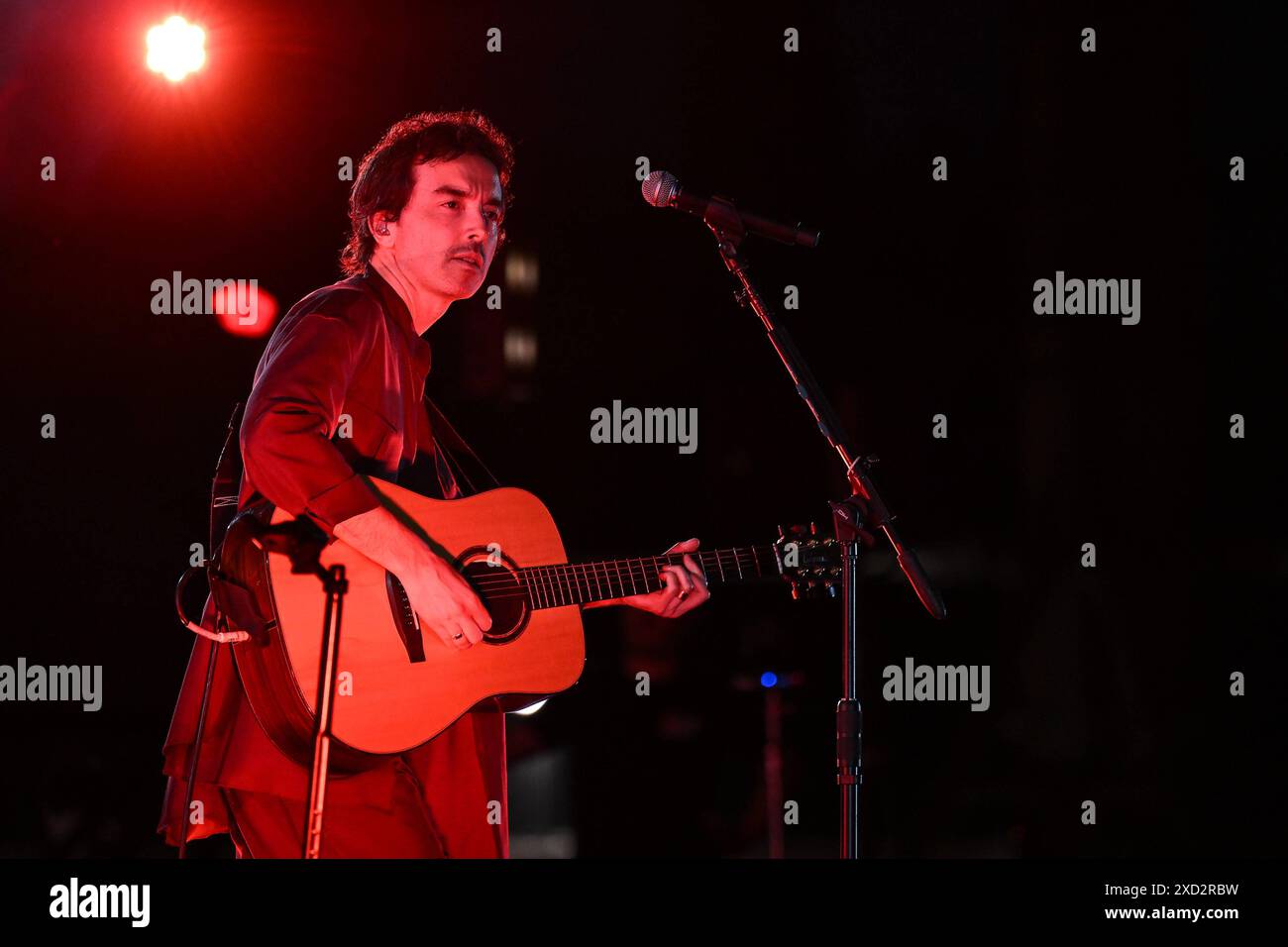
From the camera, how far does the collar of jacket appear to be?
295cm

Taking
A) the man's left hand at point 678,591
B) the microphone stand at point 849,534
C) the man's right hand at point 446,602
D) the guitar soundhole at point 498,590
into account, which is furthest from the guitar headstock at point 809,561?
the man's right hand at point 446,602

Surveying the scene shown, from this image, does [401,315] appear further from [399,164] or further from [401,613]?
[401,613]

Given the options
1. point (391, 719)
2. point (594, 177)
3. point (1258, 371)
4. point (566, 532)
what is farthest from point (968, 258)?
point (391, 719)

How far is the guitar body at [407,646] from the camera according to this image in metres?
2.59

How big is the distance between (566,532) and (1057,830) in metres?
1.62

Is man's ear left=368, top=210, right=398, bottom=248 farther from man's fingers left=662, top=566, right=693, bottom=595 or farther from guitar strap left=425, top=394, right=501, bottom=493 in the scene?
man's fingers left=662, top=566, right=693, bottom=595

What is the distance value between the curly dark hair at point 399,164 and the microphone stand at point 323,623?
2.52 ft

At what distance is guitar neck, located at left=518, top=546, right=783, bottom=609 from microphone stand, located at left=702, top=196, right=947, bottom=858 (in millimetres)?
268

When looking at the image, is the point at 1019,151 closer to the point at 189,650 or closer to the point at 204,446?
the point at 204,446

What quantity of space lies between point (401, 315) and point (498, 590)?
714 millimetres

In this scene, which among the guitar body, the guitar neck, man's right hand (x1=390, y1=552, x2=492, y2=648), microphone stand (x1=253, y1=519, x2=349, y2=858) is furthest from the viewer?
the guitar neck

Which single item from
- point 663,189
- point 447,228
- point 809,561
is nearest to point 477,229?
point 447,228

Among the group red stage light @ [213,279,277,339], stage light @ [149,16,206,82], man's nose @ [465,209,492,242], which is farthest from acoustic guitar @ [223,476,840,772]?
stage light @ [149,16,206,82]

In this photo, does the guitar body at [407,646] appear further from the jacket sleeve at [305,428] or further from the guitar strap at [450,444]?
the guitar strap at [450,444]
